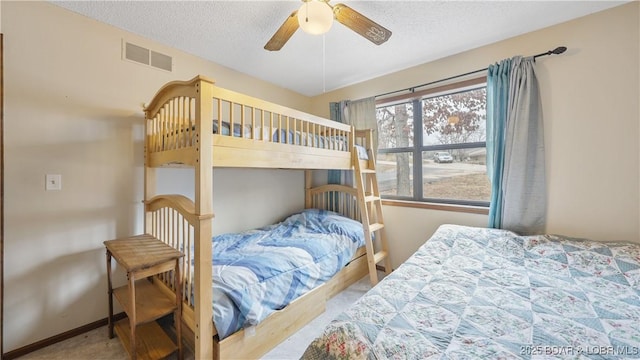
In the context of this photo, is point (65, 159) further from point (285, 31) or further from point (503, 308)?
point (503, 308)

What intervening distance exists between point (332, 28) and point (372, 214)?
2.02 m

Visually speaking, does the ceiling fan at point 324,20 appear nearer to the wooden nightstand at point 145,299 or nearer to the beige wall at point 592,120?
the beige wall at point 592,120

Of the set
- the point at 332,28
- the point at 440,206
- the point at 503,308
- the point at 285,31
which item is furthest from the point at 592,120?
the point at 285,31

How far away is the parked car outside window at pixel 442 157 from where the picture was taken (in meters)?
2.66

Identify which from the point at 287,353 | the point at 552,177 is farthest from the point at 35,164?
the point at 552,177

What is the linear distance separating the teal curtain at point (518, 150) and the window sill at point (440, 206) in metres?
0.18

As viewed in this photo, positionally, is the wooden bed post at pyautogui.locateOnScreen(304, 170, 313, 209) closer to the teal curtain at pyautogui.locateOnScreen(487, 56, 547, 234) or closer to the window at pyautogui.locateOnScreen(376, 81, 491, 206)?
the window at pyautogui.locateOnScreen(376, 81, 491, 206)

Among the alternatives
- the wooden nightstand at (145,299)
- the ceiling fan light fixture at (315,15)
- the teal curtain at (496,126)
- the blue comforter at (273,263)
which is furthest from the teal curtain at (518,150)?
the wooden nightstand at (145,299)

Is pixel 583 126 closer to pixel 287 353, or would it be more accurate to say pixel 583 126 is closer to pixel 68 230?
pixel 287 353

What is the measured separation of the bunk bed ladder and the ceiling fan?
131cm

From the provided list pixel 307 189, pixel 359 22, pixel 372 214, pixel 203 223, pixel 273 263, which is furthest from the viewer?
pixel 307 189

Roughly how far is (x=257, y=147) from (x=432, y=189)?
206 cm

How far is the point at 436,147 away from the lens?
8.87ft

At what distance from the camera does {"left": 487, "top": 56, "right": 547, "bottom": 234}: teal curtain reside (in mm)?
2062
